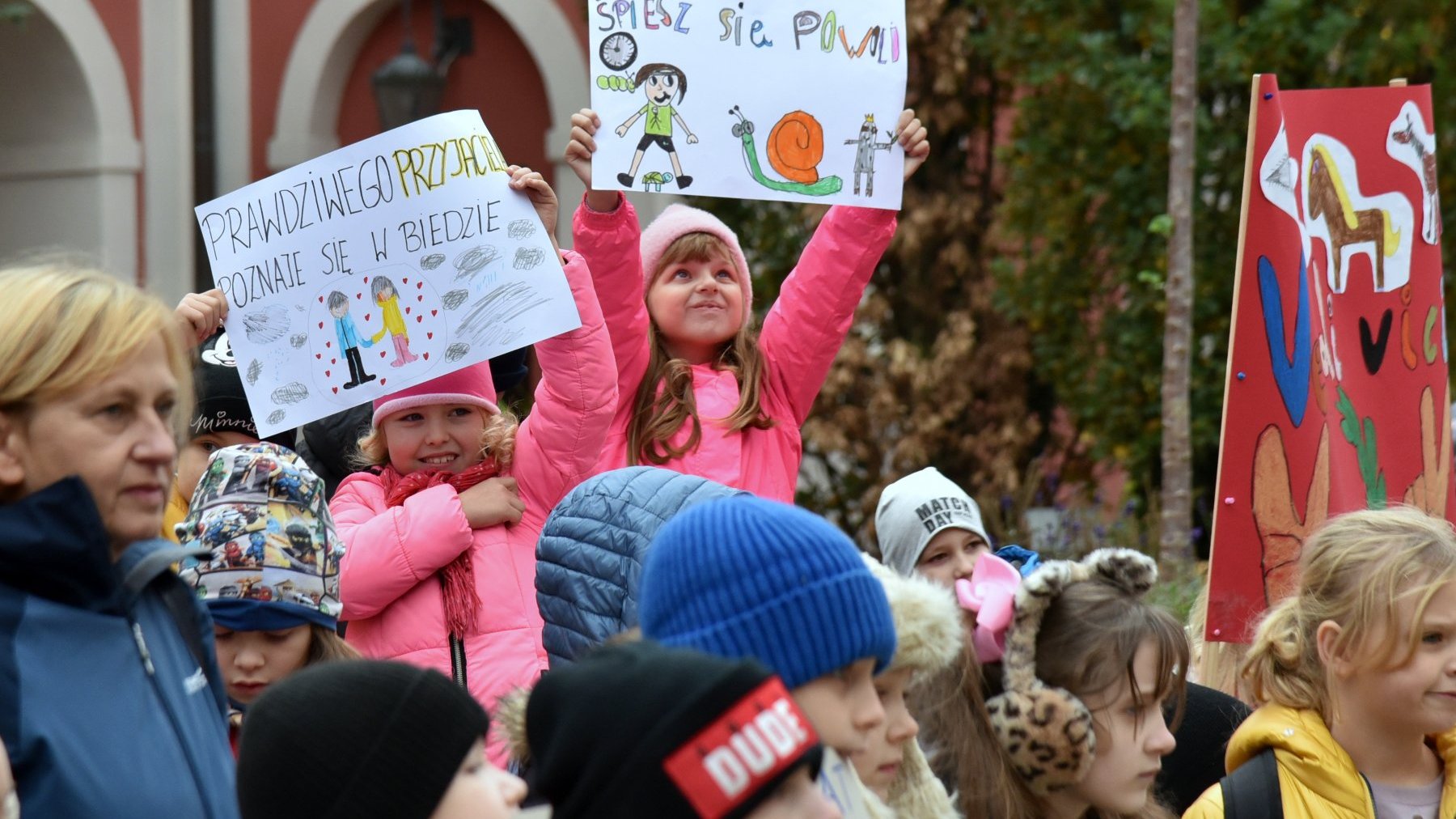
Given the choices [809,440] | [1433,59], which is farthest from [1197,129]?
[809,440]

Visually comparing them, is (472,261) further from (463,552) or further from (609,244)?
(463,552)

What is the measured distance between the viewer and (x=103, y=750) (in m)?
2.24

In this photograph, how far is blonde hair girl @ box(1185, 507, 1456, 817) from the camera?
10.6 feet

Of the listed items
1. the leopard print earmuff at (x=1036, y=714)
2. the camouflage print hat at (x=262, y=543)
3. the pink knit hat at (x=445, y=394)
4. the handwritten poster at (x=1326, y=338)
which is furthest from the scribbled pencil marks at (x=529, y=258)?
the handwritten poster at (x=1326, y=338)

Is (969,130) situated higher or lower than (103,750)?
higher

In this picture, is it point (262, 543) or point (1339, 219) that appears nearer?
point (262, 543)

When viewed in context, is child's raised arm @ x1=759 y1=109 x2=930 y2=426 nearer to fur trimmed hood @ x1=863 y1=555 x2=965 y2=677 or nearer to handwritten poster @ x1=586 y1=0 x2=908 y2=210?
handwritten poster @ x1=586 y1=0 x2=908 y2=210

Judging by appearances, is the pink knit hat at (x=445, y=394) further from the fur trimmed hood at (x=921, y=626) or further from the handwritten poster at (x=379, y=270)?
the fur trimmed hood at (x=921, y=626)

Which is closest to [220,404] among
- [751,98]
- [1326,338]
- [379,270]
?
[379,270]

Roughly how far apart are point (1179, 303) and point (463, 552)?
4302mm

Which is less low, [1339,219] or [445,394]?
[1339,219]

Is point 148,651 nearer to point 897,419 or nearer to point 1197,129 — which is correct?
point 1197,129

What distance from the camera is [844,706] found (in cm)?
225

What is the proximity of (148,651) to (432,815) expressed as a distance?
0.61 metres
